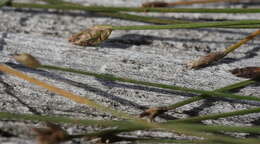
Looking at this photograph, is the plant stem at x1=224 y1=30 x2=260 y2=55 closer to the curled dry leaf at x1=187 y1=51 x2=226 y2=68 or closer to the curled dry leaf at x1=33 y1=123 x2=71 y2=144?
the curled dry leaf at x1=187 y1=51 x2=226 y2=68

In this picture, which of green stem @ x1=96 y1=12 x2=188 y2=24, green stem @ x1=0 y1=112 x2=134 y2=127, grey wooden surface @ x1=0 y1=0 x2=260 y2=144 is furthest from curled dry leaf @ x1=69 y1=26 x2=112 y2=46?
green stem @ x1=0 y1=112 x2=134 y2=127

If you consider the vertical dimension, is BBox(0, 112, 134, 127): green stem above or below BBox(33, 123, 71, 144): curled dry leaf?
above

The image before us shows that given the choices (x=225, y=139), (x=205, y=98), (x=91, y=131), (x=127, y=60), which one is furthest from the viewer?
(x=127, y=60)

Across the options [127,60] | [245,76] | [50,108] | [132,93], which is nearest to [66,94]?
[50,108]

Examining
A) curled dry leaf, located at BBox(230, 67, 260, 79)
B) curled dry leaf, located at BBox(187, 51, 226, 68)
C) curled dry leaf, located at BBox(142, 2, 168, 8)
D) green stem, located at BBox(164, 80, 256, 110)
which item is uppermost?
curled dry leaf, located at BBox(142, 2, 168, 8)

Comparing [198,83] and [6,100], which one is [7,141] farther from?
[198,83]

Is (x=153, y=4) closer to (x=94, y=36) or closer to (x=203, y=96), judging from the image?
(x=94, y=36)
